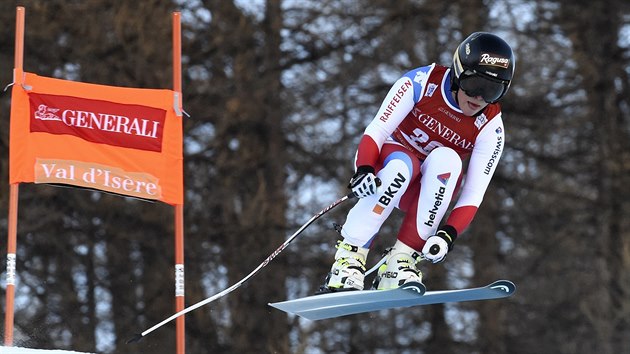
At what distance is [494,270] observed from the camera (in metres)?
15.3

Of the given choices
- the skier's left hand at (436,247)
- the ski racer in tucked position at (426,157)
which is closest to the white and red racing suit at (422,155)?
the ski racer in tucked position at (426,157)

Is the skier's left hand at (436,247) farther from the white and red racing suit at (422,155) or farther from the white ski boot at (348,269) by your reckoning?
the white ski boot at (348,269)

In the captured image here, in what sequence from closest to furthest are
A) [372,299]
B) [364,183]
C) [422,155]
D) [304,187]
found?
[364,183] < [372,299] < [422,155] < [304,187]

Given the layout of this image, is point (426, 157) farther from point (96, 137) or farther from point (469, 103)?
point (96, 137)

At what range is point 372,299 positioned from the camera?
6.76 metres

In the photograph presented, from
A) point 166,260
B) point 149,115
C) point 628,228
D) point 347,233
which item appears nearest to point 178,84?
point 149,115

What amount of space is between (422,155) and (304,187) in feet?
27.1

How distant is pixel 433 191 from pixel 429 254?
33cm

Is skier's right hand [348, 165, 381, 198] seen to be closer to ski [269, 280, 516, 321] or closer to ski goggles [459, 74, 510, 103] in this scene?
ski [269, 280, 516, 321]

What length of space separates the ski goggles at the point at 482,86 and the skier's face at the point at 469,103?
0.04 metres

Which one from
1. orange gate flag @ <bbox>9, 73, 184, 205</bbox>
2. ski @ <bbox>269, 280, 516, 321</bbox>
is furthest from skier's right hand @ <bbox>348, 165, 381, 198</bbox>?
orange gate flag @ <bbox>9, 73, 184, 205</bbox>

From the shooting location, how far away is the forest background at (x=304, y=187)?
14547 millimetres

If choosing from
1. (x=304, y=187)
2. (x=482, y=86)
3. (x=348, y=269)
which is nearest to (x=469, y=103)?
(x=482, y=86)

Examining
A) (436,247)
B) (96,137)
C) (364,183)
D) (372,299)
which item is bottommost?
(372,299)
